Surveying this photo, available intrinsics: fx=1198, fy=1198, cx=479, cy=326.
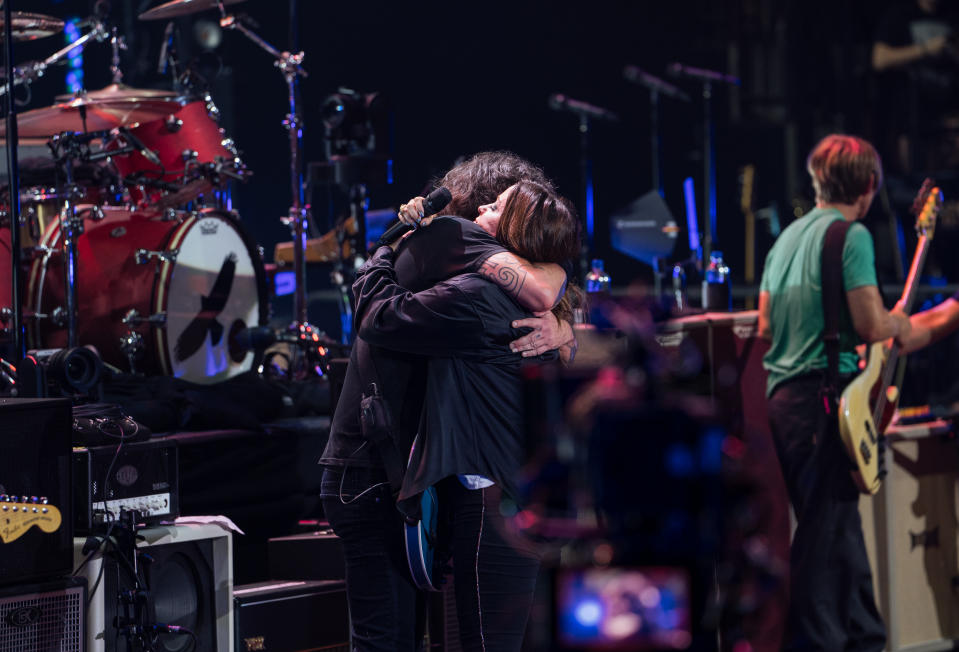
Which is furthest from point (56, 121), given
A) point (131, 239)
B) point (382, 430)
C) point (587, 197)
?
point (587, 197)

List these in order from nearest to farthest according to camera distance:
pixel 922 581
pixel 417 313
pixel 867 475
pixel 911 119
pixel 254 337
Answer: pixel 417 313, pixel 867 475, pixel 922 581, pixel 254 337, pixel 911 119

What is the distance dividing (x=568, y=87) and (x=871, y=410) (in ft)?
19.3

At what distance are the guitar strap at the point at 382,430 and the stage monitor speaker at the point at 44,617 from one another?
1.06 metres

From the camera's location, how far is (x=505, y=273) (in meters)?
2.73

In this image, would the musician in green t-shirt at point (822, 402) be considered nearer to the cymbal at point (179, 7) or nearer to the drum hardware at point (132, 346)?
the drum hardware at point (132, 346)

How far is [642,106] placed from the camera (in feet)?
32.9

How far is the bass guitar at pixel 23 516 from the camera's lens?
306 cm

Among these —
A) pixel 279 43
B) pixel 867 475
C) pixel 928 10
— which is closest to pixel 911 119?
pixel 928 10

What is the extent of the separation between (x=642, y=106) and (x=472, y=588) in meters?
7.85

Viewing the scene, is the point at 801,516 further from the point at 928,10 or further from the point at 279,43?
the point at 928,10

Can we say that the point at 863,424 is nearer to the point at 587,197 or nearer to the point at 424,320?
the point at 424,320

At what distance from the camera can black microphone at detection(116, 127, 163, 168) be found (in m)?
5.28

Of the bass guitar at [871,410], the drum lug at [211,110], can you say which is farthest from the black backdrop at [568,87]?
the bass guitar at [871,410]

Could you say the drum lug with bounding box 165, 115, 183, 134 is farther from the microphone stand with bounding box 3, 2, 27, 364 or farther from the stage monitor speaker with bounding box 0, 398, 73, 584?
the stage monitor speaker with bounding box 0, 398, 73, 584
